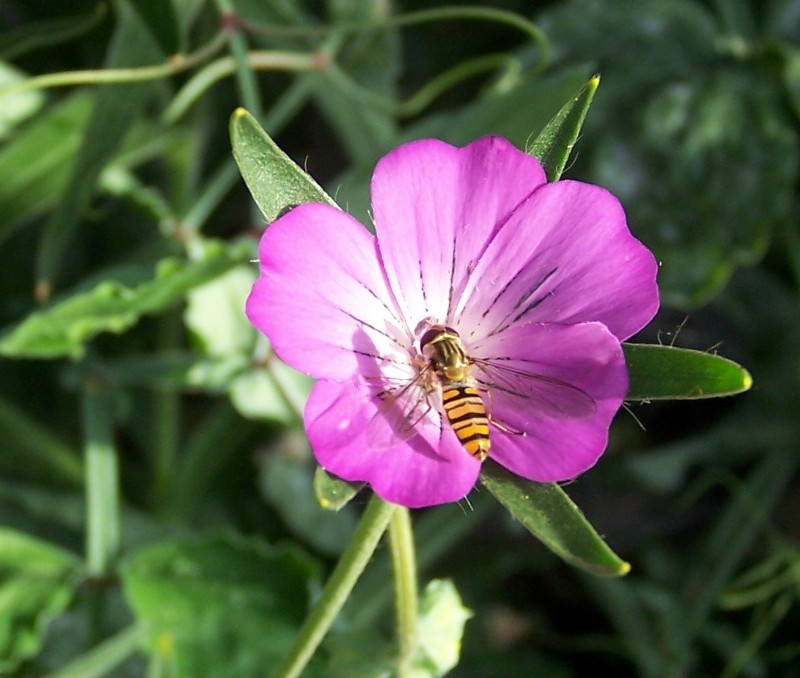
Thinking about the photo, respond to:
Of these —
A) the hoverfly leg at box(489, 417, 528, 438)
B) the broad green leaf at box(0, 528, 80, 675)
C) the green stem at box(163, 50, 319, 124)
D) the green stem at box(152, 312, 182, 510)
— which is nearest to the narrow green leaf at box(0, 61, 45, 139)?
the green stem at box(163, 50, 319, 124)

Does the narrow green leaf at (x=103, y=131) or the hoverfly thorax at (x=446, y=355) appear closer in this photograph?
the hoverfly thorax at (x=446, y=355)

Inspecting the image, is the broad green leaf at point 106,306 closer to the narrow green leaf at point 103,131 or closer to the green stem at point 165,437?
the narrow green leaf at point 103,131

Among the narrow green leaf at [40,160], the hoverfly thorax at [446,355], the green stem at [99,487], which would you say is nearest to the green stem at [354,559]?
the hoverfly thorax at [446,355]

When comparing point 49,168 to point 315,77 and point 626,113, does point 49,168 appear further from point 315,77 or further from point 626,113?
point 626,113

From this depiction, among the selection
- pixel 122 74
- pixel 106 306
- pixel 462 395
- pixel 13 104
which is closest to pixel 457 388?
pixel 462 395

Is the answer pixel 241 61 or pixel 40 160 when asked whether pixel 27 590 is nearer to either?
pixel 40 160

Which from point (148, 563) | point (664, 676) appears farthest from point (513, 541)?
point (148, 563)

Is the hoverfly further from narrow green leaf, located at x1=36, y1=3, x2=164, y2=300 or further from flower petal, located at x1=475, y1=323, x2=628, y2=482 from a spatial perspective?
narrow green leaf, located at x1=36, y1=3, x2=164, y2=300

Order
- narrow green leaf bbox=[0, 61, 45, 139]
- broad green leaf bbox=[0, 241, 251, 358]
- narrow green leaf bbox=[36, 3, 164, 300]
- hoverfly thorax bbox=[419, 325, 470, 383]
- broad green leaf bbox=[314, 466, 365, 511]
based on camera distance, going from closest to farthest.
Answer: broad green leaf bbox=[314, 466, 365, 511] → hoverfly thorax bbox=[419, 325, 470, 383] → broad green leaf bbox=[0, 241, 251, 358] → narrow green leaf bbox=[36, 3, 164, 300] → narrow green leaf bbox=[0, 61, 45, 139]
